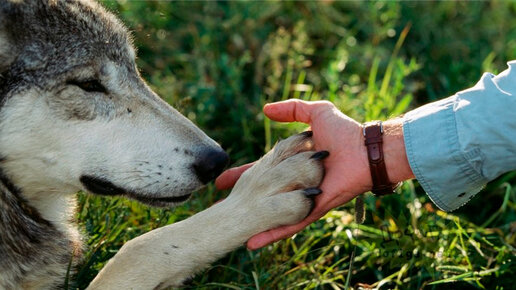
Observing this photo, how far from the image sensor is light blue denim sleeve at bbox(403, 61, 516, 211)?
8.57 feet


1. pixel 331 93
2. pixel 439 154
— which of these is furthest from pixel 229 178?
pixel 331 93

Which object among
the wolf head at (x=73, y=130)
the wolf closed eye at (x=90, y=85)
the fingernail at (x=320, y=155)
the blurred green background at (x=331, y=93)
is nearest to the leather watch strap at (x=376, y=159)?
the fingernail at (x=320, y=155)

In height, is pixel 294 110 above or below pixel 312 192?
above

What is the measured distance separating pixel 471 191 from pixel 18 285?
6.04ft

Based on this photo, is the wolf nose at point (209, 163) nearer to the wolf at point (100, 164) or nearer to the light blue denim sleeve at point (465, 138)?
the wolf at point (100, 164)

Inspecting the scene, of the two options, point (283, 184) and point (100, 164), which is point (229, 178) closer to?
point (283, 184)

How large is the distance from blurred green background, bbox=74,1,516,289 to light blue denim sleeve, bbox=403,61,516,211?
0.56 metres

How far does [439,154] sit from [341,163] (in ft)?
1.25

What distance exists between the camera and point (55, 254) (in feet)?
9.51

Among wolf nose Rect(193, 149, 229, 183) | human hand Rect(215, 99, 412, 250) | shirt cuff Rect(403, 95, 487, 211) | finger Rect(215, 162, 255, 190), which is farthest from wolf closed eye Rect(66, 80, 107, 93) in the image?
shirt cuff Rect(403, 95, 487, 211)

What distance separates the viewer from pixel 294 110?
301 cm

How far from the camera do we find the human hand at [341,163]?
2.71 metres

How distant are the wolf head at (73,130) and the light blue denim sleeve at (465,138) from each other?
80 centimetres

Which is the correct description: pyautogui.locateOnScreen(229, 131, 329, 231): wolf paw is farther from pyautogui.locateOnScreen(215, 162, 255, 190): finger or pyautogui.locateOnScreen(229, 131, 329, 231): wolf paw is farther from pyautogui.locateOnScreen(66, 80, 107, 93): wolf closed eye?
pyautogui.locateOnScreen(66, 80, 107, 93): wolf closed eye
